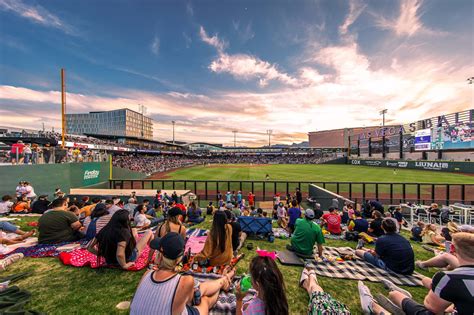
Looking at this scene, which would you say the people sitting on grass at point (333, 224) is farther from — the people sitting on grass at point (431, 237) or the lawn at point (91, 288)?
the lawn at point (91, 288)

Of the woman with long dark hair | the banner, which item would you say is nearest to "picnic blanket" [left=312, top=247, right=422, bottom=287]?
the woman with long dark hair

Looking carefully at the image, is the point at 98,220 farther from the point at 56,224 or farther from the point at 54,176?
the point at 54,176

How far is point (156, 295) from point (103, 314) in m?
1.95

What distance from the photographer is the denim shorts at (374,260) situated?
4.67 meters

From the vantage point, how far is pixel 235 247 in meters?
5.16

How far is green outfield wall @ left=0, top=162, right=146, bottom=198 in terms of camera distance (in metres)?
12.0

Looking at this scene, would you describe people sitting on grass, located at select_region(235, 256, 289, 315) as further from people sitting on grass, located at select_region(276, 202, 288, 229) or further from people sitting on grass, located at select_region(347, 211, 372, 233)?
people sitting on grass, located at select_region(276, 202, 288, 229)

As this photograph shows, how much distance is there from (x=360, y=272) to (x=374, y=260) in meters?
0.68

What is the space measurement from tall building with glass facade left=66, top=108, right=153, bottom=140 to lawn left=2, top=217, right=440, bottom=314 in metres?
93.0

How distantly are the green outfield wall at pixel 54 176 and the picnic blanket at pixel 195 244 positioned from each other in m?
13.9

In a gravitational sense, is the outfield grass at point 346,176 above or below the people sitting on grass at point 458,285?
below

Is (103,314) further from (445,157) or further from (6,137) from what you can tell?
(445,157)

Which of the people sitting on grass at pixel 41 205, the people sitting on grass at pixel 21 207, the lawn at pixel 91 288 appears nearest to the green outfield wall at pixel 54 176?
the people sitting on grass at pixel 21 207

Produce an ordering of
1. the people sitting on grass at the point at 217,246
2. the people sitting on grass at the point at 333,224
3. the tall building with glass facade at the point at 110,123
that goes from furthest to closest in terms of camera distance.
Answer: the tall building with glass facade at the point at 110,123
the people sitting on grass at the point at 333,224
the people sitting on grass at the point at 217,246
